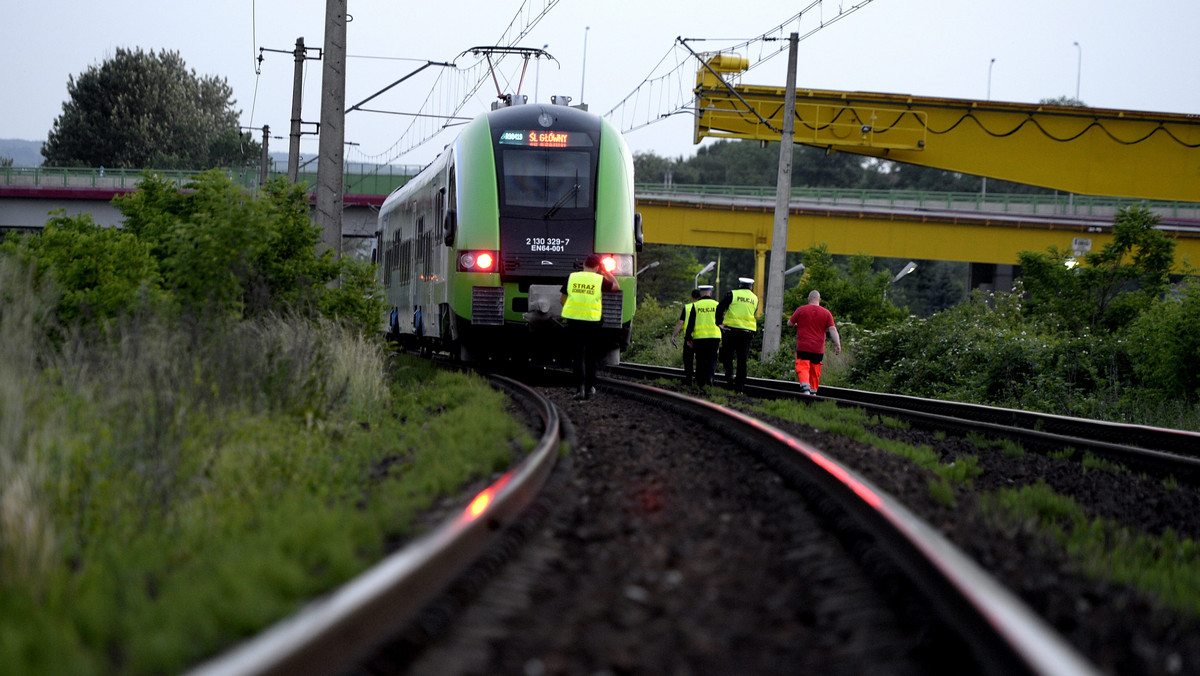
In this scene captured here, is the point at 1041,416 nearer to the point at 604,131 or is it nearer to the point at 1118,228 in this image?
the point at 604,131

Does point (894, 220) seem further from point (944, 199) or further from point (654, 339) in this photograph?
point (654, 339)

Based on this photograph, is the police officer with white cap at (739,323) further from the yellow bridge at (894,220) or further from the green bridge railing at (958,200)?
the green bridge railing at (958,200)

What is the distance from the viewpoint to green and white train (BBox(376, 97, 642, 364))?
51.6 feet

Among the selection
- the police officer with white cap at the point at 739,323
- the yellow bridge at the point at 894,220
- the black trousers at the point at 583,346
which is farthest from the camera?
the yellow bridge at the point at 894,220

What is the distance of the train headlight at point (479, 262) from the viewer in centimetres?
1567

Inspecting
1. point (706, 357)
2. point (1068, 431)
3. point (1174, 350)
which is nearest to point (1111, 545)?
point (1068, 431)

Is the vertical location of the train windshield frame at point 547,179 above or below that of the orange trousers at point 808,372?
above

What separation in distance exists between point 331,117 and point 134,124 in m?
79.0

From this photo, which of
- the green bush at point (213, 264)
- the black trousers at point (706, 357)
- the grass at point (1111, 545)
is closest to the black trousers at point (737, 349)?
the black trousers at point (706, 357)

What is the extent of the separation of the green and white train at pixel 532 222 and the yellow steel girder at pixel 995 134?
923 cm

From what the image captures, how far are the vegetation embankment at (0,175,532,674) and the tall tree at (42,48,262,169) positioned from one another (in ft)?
252

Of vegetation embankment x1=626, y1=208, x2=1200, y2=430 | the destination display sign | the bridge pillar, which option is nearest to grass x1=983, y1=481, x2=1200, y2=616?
vegetation embankment x1=626, y1=208, x2=1200, y2=430

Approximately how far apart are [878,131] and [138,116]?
3008 inches

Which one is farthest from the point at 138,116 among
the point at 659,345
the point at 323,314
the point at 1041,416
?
the point at 1041,416
